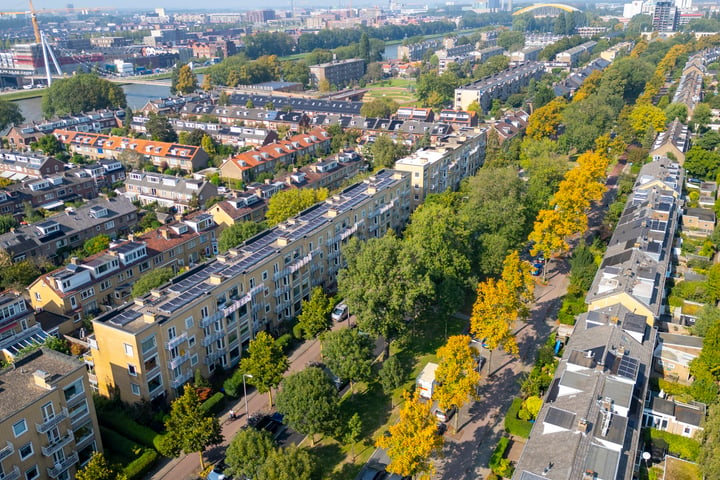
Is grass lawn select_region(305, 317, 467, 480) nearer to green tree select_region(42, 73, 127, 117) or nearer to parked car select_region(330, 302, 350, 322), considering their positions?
parked car select_region(330, 302, 350, 322)

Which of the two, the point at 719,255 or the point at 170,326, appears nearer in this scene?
the point at 170,326

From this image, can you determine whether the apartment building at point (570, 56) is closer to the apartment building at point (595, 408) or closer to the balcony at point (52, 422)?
the apartment building at point (595, 408)

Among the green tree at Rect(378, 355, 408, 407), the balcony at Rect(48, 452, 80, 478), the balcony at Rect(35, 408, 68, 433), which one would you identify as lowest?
the balcony at Rect(48, 452, 80, 478)

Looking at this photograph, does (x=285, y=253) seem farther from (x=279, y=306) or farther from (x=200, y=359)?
(x=200, y=359)

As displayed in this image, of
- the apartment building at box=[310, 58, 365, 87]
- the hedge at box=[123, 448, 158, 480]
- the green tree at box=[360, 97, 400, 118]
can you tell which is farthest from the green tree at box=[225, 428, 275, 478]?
the apartment building at box=[310, 58, 365, 87]

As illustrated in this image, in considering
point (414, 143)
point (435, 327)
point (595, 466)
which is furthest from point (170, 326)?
point (414, 143)

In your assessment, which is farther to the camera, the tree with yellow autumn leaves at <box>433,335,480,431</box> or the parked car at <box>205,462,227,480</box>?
the tree with yellow autumn leaves at <box>433,335,480,431</box>

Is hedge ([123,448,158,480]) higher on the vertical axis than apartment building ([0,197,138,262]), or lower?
lower

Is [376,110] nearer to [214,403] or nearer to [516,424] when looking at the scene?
[214,403]
